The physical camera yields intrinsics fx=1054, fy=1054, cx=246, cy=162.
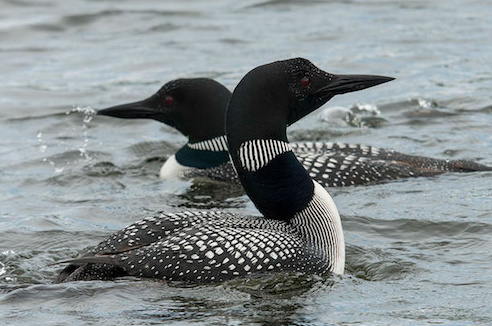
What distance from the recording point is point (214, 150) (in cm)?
743

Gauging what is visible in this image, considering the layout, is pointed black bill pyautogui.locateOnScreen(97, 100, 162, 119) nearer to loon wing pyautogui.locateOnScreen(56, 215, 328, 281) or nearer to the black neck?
the black neck

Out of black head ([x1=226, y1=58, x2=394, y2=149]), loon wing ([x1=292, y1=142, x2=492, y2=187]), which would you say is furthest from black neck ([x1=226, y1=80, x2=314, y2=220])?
loon wing ([x1=292, y1=142, x2=492, y2=187])

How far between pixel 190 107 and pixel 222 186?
24.1 inches

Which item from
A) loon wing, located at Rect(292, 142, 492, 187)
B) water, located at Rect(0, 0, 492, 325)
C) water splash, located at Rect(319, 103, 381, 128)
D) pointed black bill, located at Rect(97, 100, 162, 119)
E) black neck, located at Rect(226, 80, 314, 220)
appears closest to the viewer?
water, located at Rect(0, 0, 492, 325)

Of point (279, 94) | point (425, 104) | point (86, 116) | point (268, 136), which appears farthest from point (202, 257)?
point (86, 116)

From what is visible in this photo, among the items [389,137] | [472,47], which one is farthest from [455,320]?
[472,47]

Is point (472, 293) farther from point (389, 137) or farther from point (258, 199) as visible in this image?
point (389, 137)

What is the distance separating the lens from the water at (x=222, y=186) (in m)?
4.50

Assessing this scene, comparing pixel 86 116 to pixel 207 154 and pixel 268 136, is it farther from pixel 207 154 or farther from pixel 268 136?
pixel 268 136

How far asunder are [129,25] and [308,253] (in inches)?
350

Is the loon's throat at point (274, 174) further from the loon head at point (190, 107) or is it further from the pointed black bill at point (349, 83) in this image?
the loon head at point (190, 107)

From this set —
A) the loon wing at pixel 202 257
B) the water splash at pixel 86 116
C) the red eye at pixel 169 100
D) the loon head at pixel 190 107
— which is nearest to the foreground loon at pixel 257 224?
the loon wing at pixel 202 257

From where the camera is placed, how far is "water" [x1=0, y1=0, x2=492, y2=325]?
4500 mm

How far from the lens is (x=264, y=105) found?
490cm
